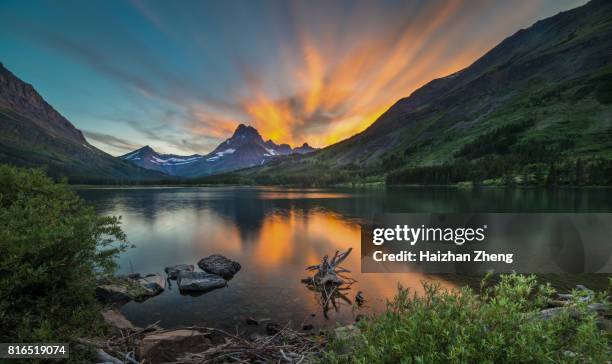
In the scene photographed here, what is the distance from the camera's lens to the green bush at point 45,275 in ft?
24.0

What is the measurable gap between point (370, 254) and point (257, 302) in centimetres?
1793

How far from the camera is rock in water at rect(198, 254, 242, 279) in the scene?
79.0 ft

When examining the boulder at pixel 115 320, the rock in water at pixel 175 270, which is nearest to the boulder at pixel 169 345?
the boulder at pixel 115 320

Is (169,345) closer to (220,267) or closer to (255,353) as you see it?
(255,353)

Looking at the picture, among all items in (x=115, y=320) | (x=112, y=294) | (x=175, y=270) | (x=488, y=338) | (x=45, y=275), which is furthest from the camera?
(x=175, y=270)

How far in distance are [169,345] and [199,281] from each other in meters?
10.4

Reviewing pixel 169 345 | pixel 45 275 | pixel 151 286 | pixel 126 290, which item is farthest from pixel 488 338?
pixel 151 286

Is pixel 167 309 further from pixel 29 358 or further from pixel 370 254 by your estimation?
pixel 370 254

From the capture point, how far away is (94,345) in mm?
8516

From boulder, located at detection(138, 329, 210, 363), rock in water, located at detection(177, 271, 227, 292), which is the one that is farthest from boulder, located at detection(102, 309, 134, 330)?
rock in water, located at detection(177, 271, 227, 292)

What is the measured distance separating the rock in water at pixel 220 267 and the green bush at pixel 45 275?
45.5 feet

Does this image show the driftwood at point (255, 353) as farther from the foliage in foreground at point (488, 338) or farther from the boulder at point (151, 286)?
the boulder at point (151, 286)

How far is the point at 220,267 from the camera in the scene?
80.5ft

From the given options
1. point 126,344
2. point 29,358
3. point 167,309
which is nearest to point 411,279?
point 167,309
